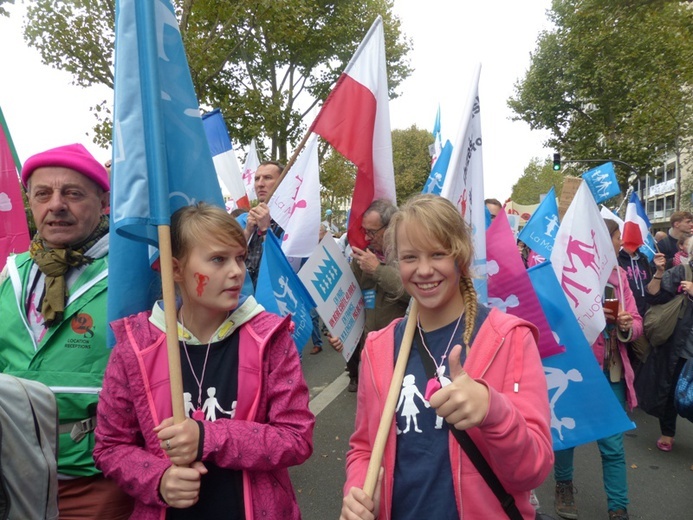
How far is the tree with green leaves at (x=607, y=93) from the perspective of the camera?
19922mm

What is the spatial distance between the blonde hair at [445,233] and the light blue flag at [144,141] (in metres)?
0.77

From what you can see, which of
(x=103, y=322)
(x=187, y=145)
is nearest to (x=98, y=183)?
(x=187, y=145)

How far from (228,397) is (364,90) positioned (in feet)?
7.92

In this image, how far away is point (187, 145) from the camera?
192cm

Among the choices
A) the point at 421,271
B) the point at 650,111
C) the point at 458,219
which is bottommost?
the point at 421,271

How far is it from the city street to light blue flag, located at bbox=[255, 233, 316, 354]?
126 cm

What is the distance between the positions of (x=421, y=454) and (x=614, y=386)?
2.82 metres

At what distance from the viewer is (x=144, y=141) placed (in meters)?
1.72

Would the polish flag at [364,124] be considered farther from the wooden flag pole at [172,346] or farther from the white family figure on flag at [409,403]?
the wooden flag pole at [172,346]

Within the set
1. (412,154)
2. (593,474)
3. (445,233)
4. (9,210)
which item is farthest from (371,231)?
(412,154)

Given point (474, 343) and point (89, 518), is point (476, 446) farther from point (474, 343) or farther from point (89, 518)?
point (89, 518)

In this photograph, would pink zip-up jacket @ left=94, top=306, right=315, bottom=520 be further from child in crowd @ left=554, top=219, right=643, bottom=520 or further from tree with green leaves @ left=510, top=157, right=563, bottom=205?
tree with green leaves @ left=510, top=157, right=563, bottom=205

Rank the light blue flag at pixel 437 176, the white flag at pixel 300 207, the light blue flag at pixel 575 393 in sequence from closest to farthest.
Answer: the light blue flag at pixel 575 393 < the light blue flag at pixel 437 176 < the white flag at pixel 300 207

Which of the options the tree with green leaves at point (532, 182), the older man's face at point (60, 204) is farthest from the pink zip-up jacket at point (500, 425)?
the tree with green leaves at point (532, 182)
